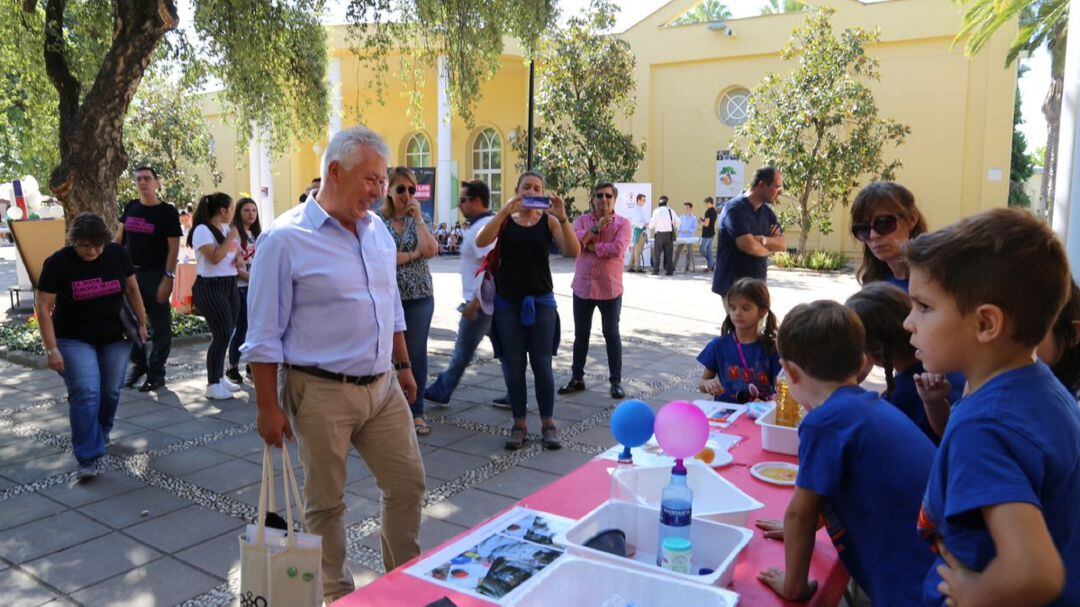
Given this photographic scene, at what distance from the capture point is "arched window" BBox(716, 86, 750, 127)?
74.7 feet

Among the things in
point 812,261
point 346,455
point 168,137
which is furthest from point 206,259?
point 168,137

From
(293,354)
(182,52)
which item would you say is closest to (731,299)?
(293,354)

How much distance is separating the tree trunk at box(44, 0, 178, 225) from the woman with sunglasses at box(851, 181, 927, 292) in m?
7.29

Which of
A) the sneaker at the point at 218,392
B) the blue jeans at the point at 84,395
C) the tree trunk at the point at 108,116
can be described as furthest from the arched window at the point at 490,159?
the blue jeans at the point at 84,395

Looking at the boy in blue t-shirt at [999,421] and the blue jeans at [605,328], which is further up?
the boy in blue t-shirt at [999,421]

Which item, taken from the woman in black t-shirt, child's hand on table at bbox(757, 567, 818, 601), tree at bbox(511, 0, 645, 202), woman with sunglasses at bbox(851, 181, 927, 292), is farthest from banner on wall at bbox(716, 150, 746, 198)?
child's hand on table at bbox(757, 567, 818, 601)

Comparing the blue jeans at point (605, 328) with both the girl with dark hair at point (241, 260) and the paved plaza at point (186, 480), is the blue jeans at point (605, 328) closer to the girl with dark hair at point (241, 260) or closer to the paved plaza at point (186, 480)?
the paved plaza at point (186, 480)

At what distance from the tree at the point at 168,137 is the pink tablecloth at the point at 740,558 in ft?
75.0

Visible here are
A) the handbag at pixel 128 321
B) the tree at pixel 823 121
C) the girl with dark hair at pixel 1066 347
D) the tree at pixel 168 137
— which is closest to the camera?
the girl with dark hair at pixel 1066 347

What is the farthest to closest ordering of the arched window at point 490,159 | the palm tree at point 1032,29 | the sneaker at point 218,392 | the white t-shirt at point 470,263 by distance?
the arched window at point 490,159
the palm tree at point 1032,29
the sneaker at point 218,392
the white t-shirt at point 470,263

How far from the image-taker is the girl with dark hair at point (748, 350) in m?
3.79

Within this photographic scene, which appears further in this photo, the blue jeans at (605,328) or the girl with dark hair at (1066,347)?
the blue jeans at (605,328)

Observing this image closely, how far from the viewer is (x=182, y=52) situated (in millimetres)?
9758

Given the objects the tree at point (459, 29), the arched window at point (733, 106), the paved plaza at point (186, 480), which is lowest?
the paved plaza at point (186, 480)
